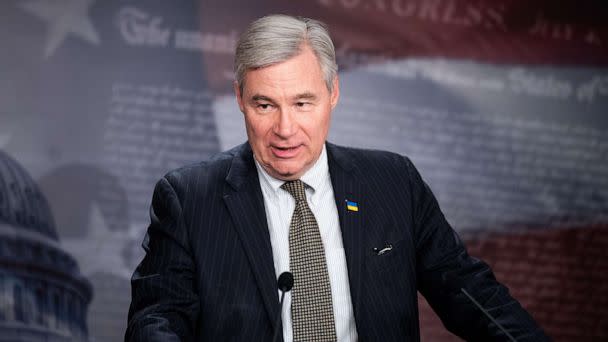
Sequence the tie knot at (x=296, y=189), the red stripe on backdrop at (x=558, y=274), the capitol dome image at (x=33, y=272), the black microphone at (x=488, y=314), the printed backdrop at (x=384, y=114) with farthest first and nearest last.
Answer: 1. the red stripe on backdrop at (x=558, y=274)
2. the printed backdrop at (x=384, y=114)
3. the capitol dome image at (x=33, y=272)
4. the tie knot at (x=296, y=189)
5. the black microphone at (x=488, y=314)

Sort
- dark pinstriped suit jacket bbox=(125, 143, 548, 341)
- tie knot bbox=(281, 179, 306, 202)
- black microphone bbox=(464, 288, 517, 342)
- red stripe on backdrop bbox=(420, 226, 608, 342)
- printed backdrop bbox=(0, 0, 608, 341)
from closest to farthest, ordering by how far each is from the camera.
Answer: black microphone bbox=(464, 288, 517, 342) < dark pinstriped suit jacket bbox=(125, 143, 548, 341) < tie knot bbox=(281, 179, 306, 202) < printed backdrop bbox=(0, 0, 608, 341) < red stripe on backdrop bbox=(420, 226, 608, 342)

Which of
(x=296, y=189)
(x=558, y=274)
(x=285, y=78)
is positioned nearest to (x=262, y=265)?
(x=296, y=189)

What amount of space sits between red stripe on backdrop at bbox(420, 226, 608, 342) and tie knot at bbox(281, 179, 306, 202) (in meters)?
2.17

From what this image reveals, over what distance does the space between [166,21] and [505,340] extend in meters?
2.48

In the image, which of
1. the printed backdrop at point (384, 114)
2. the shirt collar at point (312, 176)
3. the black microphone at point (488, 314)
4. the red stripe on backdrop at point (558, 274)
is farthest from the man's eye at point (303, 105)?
the red stripe on backdrop at point (558, 274)

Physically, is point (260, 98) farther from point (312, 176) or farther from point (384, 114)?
point (384, 114)

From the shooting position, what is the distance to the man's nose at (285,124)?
185 centimetres

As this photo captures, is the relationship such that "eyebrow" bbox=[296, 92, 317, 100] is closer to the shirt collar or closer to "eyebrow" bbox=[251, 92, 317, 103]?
"eyebrow" bbox=[251, 92, 317, 103]

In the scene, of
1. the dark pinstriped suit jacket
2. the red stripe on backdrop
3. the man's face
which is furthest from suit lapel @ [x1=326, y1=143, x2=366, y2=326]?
the red stripe on backdrop

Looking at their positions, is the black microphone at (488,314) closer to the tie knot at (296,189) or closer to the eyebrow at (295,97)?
the tie knot at (296,189)

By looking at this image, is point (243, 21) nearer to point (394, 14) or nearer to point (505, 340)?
point (394, 14)

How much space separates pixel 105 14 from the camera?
3.66m

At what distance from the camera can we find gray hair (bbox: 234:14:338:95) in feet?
6.01

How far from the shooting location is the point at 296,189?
1.98 m
